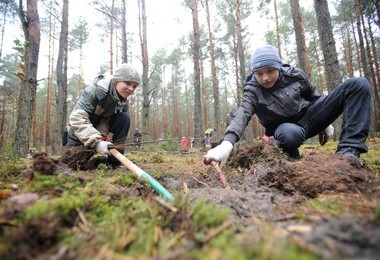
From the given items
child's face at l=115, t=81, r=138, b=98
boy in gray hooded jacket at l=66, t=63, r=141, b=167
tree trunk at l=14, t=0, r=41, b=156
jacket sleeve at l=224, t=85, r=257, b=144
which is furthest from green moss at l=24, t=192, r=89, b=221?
tree trunk at l=14, t=0, r=41, b=156

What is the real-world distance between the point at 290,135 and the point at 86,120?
2471 millimetres

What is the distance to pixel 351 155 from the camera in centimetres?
208

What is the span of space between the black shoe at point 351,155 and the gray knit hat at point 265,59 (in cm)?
107

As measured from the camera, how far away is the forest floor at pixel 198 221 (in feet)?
2.11

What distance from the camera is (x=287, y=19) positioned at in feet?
68.1

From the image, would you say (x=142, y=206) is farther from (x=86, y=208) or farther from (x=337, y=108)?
(x=337, y=108)

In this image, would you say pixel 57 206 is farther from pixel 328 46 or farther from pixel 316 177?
pixel 328 46

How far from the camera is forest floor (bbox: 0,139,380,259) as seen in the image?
64 centimetres

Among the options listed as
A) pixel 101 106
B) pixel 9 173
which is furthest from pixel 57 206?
pixel 101 106

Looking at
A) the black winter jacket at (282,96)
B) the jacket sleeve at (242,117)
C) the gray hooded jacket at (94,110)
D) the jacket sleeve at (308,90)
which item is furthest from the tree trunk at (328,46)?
the gray hooded jacket at (94,110)

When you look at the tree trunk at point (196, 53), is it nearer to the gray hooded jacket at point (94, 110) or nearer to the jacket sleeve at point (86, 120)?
the gray hooded jacket at point (94, 110)

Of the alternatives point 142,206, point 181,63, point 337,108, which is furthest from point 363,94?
point 181,63

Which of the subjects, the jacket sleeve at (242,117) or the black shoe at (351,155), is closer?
the black shoe at (351,155)

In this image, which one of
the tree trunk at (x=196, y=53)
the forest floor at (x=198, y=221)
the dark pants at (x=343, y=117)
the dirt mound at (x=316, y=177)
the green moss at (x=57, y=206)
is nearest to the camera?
the forest floor at (x=198, y=221)
